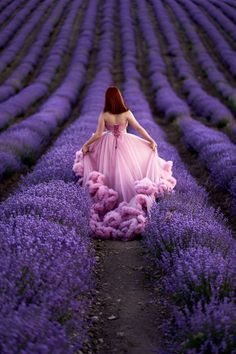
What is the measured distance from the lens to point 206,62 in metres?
17.3

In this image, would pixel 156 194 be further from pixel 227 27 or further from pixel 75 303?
pixel 227 27

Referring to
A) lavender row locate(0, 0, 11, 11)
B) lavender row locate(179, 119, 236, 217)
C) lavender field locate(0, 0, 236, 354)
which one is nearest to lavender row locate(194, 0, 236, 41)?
lavender field locate(0, 0, 236, 354)

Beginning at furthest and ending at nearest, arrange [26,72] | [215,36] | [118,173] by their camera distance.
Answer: [215,36] < [26,72] < [118,173]

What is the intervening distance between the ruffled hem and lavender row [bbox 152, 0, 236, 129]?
210 inches

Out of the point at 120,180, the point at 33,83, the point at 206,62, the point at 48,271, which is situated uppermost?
the point at 48,271

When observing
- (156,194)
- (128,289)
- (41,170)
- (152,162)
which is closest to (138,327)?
(128,289)

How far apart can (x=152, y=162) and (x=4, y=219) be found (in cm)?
202

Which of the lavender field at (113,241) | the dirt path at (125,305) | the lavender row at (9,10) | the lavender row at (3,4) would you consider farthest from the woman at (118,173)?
the lavender row at (3,4)

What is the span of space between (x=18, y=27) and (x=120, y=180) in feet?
62.5

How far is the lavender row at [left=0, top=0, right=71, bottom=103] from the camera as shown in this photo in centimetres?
1201

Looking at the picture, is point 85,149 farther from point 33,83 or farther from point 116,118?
point 33,83

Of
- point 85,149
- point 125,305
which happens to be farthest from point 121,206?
point 125,305

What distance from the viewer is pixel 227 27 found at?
836 inches

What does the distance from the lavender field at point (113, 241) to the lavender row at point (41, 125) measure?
4cm
